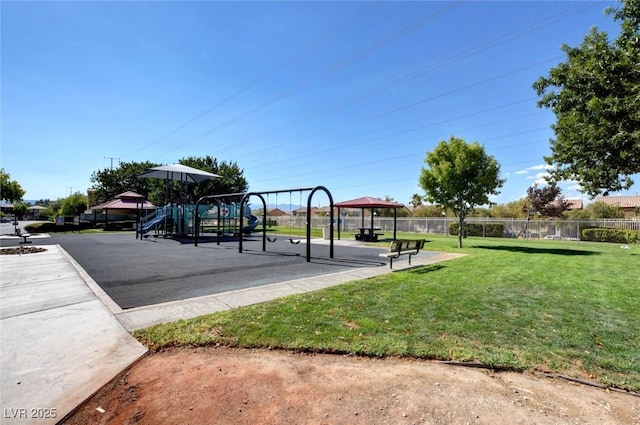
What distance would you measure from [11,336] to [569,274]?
11.7 meters

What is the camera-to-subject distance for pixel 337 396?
9.36 feet

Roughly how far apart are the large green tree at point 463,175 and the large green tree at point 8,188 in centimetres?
6867

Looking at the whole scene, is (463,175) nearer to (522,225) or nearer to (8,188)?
(522,225)

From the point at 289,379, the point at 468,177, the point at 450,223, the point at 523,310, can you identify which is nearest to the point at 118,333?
the point at 289,379

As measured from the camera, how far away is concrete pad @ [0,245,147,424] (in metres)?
2.73

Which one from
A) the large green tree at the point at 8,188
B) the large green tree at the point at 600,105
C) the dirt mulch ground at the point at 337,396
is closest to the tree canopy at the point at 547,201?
the large green tree at the point at 600,105

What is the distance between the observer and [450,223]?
1215 inches

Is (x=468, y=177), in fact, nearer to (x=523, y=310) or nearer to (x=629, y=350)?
(x=523, y=310)

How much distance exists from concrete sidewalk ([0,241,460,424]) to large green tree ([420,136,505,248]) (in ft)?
39.4

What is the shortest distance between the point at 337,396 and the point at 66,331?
3.85m

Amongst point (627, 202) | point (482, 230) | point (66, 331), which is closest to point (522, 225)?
point (482, 230)

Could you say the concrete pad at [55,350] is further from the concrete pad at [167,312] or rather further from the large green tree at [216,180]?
the large green tree at [216,180]

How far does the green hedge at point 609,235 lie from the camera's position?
21.3 meters

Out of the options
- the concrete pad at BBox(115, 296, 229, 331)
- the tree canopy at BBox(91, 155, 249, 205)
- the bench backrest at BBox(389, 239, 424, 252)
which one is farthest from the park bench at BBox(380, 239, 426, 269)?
the tree canopy at BBox(91, 155, 249, 205)
